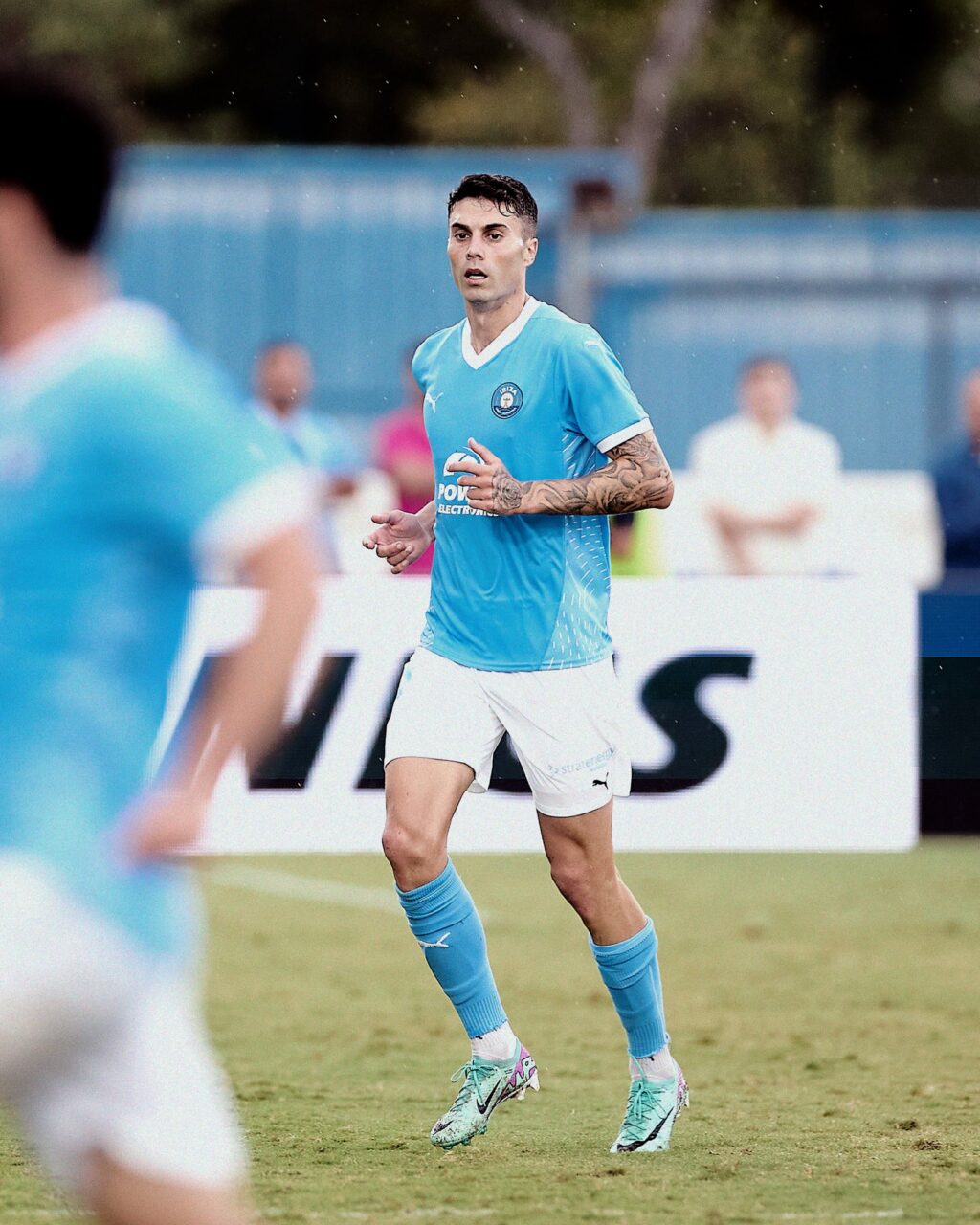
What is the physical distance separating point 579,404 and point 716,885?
548 cm

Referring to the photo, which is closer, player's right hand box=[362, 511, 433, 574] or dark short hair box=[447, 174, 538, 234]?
dark short hair box=[447, 174, 538, 234]

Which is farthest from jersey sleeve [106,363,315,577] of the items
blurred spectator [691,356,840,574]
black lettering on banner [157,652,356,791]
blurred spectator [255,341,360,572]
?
blurred spectator [691,356,840,574]

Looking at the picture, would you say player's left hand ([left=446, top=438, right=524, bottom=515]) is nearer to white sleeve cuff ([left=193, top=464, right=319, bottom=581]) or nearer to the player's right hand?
the player's right hand

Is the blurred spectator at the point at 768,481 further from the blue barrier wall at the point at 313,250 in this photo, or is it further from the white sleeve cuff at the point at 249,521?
the white sleeve cuff at the point at 249,521

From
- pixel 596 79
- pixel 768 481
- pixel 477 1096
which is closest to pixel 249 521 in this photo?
pixel 477 1096

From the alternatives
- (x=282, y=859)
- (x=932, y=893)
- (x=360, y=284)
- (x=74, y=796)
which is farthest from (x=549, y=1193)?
(x=360, y=284)

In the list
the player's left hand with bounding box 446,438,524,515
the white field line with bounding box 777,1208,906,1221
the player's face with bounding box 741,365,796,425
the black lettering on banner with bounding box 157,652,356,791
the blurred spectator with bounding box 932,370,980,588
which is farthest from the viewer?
the player's face with bounding box 741,365,796,425

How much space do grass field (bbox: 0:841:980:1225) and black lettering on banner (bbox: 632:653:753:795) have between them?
720mm

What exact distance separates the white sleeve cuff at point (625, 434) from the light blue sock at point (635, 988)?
1110mm

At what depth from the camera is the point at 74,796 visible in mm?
2420

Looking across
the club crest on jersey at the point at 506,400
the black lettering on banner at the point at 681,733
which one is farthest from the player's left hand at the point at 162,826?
the black lettering on banner at the point at 681,733

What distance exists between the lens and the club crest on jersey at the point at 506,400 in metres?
5.08

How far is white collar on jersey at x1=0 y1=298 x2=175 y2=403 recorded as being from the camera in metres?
2.45

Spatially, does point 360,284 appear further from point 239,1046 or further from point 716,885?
point 239,1046
